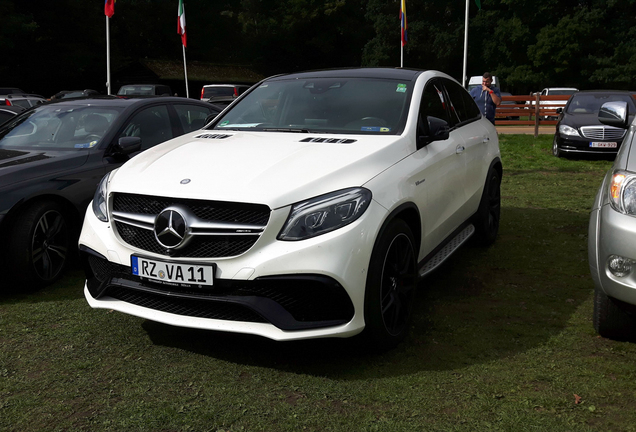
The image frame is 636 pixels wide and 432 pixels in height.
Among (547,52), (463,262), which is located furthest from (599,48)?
(463,262)

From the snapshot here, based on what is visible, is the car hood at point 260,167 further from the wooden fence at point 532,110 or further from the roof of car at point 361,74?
the wooden fence at point 532,110

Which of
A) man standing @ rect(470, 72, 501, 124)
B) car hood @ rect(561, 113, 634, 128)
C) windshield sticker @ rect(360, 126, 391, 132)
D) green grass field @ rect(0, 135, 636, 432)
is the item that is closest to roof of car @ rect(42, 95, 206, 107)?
green grass field @ rect(0, 135, 636, 432)

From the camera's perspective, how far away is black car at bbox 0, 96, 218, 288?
508 centimetres

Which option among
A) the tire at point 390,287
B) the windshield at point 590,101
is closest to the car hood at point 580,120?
the windshield at point 590,101

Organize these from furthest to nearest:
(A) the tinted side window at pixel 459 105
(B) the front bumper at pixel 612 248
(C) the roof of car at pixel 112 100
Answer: (C) the roof of car at pixel 112 100 → (A) the tinted side window at pixel 459 105 → (B) the front bumper at pixel 612 248

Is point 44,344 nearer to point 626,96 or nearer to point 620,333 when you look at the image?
point 620,333

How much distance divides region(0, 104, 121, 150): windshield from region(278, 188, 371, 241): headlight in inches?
127

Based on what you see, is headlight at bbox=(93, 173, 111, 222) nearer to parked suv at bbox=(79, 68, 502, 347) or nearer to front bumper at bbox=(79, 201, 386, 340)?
parked suv at bbox=(79, 68, 502, 347)

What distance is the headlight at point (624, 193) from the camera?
362 centimetres

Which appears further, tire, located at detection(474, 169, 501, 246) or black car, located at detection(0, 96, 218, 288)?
tire, located at detection(474, 169, 501, 246)

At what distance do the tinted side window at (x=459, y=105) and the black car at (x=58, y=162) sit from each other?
2.81 metres

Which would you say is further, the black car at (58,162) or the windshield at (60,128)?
the windshield at (60,128)

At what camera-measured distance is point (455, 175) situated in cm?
513

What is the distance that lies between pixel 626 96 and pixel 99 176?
Answer: 13733 mm
